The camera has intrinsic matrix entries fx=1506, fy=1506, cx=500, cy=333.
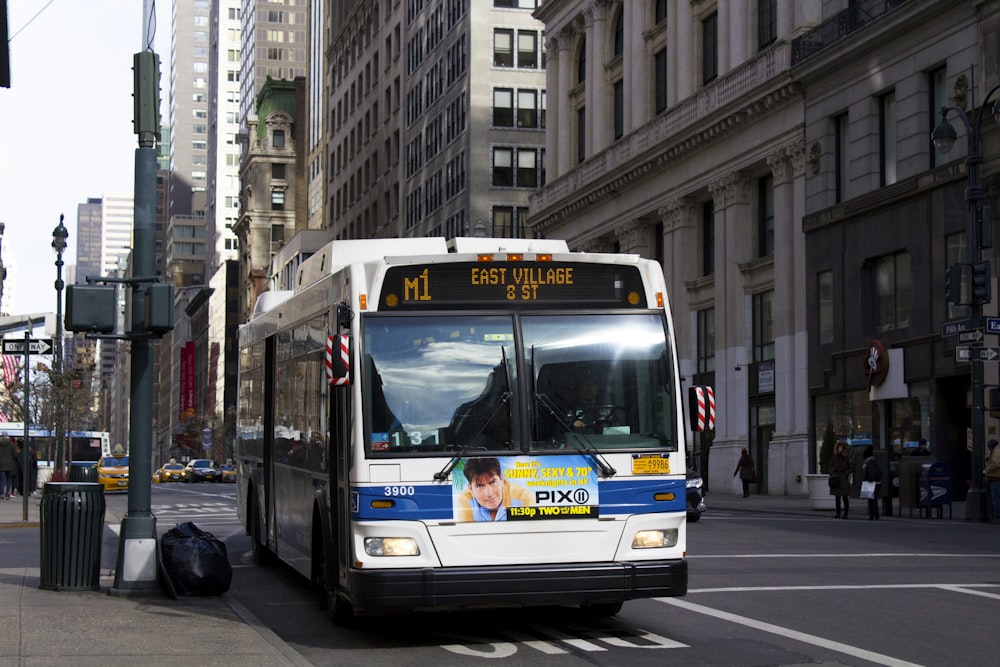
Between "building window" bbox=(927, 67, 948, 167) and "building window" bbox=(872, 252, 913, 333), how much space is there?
274 cm

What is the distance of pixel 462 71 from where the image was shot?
79688mm

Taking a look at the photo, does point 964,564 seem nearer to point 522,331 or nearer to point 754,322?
point 522,331

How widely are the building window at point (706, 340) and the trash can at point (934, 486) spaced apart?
74.1 ft

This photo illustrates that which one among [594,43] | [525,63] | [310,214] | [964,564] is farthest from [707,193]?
[310,214]

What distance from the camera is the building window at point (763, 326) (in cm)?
4797

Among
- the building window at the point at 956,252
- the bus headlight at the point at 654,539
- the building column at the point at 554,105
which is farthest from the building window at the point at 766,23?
the bus headlight at the point at 654,539

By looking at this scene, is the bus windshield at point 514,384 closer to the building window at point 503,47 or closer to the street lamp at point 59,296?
the street lamp at point 59,296

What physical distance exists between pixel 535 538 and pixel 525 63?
2797 inches

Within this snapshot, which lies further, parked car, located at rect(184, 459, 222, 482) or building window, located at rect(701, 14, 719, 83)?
parked car, located at rect(184, 459, 222, 482)

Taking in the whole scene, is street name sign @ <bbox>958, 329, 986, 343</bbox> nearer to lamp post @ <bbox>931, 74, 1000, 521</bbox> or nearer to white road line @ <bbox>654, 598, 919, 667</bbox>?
lamp post @ <bbox>931, 74, 1000, 521</bbox>

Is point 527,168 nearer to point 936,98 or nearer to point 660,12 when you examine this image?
point 660,12

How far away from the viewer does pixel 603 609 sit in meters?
12.8

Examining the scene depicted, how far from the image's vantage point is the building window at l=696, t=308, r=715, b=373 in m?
53.0

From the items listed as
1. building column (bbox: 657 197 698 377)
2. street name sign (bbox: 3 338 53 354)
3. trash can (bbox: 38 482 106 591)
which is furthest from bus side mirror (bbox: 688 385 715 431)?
building column (bbox: 657 197 698 377)
